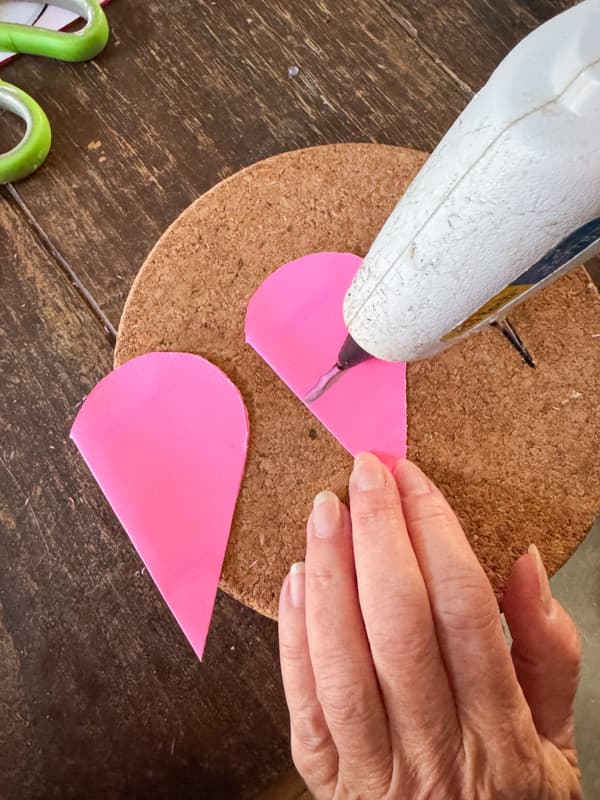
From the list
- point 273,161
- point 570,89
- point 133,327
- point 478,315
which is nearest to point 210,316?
point 133,327

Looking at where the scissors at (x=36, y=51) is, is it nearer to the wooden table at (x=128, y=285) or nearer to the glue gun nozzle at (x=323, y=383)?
the wooden table at (x=128, y=285)

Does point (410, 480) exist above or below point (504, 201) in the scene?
below

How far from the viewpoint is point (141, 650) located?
0.59m

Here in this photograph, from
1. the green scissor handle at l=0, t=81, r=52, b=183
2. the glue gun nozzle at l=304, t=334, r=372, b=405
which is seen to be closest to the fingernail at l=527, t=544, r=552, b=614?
the glue gun nozzle at l=304, t=334, r=372, b=405

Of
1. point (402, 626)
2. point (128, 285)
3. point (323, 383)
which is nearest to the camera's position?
point (402, 626)

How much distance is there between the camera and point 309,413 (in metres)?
0.58

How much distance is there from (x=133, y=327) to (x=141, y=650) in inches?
11.7

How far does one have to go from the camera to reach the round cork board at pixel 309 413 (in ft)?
→ 1.82

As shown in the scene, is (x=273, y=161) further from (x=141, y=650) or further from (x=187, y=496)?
(x=141, y=650)

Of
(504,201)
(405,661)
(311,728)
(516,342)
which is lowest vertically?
(311,728)

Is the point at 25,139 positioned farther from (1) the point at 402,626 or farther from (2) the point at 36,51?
(1) the point at 402,626

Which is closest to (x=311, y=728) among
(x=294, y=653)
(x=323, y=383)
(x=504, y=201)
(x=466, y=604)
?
(x=294, y=653)

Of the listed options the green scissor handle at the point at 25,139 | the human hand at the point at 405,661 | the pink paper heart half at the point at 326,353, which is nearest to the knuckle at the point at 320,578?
the human hand at the point at 405,661

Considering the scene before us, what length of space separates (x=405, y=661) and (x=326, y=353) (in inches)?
10.6
